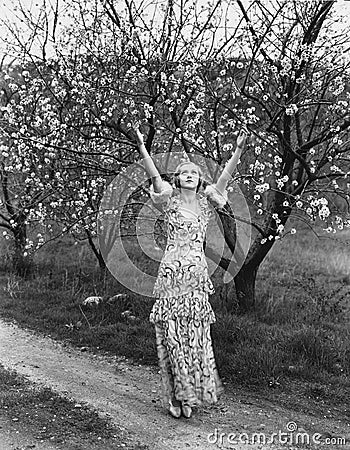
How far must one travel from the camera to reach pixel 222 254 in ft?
25.6

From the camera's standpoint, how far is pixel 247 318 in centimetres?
768

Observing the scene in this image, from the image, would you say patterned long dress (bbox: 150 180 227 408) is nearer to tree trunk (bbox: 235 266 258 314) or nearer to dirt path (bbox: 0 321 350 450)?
dirt path (bbox: 0 321 350 450)

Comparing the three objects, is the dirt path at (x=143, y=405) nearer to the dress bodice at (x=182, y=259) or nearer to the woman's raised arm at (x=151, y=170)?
the dress bodice at (x=182, y=259)

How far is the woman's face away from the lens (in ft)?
16.3

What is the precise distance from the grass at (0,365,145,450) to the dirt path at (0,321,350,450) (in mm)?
150

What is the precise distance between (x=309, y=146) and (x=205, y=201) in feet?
7.88

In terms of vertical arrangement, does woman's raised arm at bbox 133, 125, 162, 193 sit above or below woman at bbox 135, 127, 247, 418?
above

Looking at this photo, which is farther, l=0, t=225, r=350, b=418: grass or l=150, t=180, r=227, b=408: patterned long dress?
l=0, t=225, r=350, b=418: grass

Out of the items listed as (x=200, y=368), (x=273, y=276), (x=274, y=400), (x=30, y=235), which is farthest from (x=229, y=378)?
(x=30, y=235)

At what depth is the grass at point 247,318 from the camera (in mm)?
6070

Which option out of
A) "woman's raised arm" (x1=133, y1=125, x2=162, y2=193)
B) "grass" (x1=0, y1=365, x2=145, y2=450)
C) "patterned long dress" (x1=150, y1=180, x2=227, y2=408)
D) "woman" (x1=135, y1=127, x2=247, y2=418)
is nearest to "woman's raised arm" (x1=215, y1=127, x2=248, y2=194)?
"woman" (x1=135, y1=127, x2=247, y2=418)

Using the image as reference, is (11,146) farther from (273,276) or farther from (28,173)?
(273,276)

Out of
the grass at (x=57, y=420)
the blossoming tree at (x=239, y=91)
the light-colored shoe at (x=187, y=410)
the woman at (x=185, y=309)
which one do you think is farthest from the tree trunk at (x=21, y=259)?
the light-colored shoe at (x=187, y=410)

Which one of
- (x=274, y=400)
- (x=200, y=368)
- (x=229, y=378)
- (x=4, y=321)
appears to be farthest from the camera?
(x=4, y=321)
